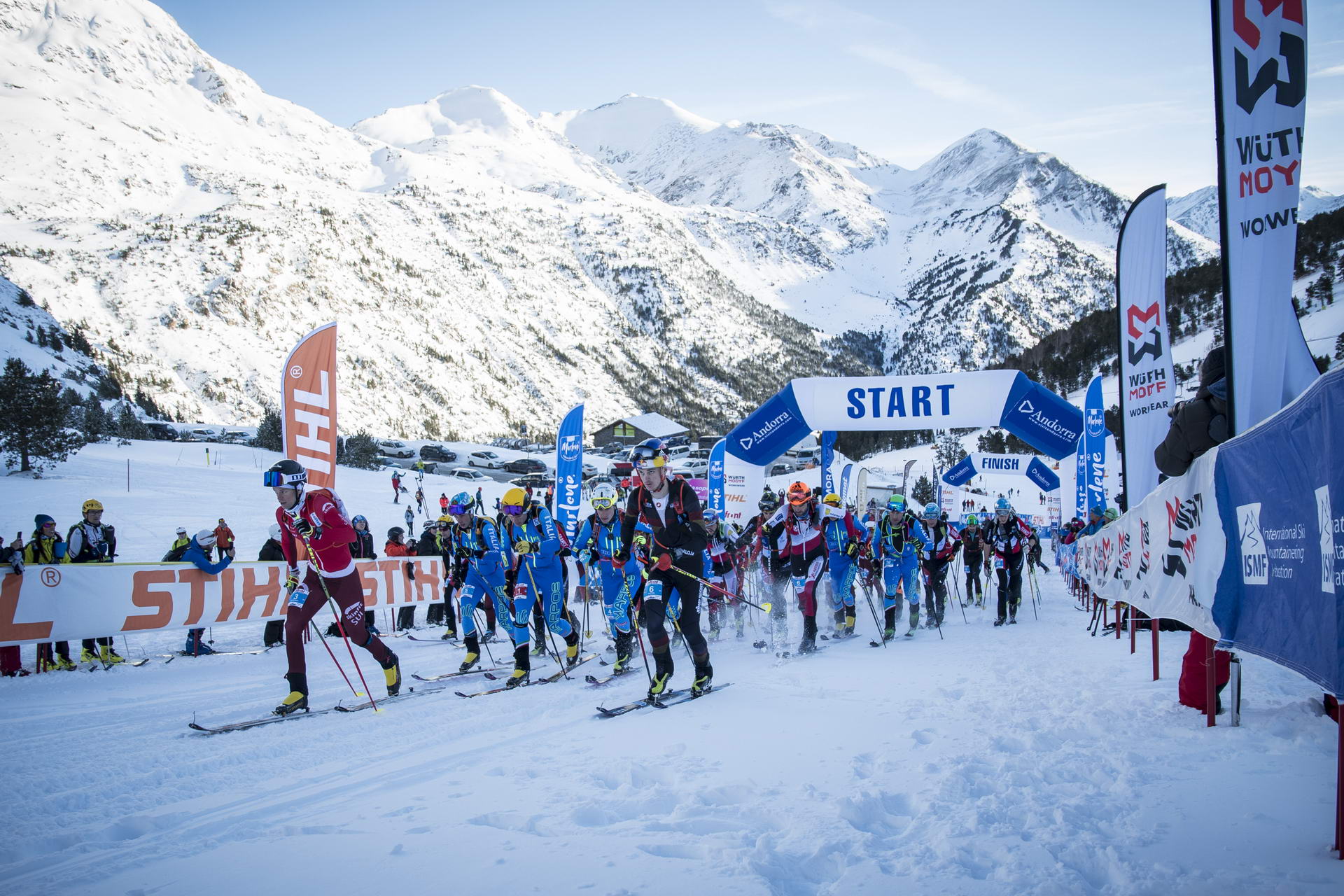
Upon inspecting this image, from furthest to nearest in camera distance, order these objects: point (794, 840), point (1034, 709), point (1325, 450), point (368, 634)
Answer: point (368, 634), point (1034, 709), point (794, 840), point (1325, 450)

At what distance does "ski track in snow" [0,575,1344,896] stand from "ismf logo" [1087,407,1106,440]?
35.9ft

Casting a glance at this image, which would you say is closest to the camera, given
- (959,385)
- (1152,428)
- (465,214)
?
(1152,428)

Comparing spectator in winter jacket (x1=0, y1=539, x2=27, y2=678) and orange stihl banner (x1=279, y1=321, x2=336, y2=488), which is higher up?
orange stihl banner (x1=279, y1=321, x2=336, y2=488)

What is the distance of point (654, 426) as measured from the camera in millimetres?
95188

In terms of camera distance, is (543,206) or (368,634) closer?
(368,634)

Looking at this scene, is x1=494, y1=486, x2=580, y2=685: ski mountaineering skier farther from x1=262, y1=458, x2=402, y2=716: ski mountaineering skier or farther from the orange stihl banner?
the orange stihl banner

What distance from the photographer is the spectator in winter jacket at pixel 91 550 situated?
8719mm

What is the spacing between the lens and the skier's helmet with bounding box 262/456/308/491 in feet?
19.8

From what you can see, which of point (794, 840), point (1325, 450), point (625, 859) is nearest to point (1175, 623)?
point (1325, 450)

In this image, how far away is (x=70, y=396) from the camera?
39.3 metres

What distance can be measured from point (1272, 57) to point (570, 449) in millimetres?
13575

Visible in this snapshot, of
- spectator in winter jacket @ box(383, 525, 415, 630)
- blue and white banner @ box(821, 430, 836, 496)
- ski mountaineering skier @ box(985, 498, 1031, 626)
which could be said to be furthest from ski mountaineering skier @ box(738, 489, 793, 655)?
spectator in winter jacket @ box(383, 525, 415, 630)

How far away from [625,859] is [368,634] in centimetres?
431

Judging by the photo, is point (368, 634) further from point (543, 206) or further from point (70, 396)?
point (543, 206)
